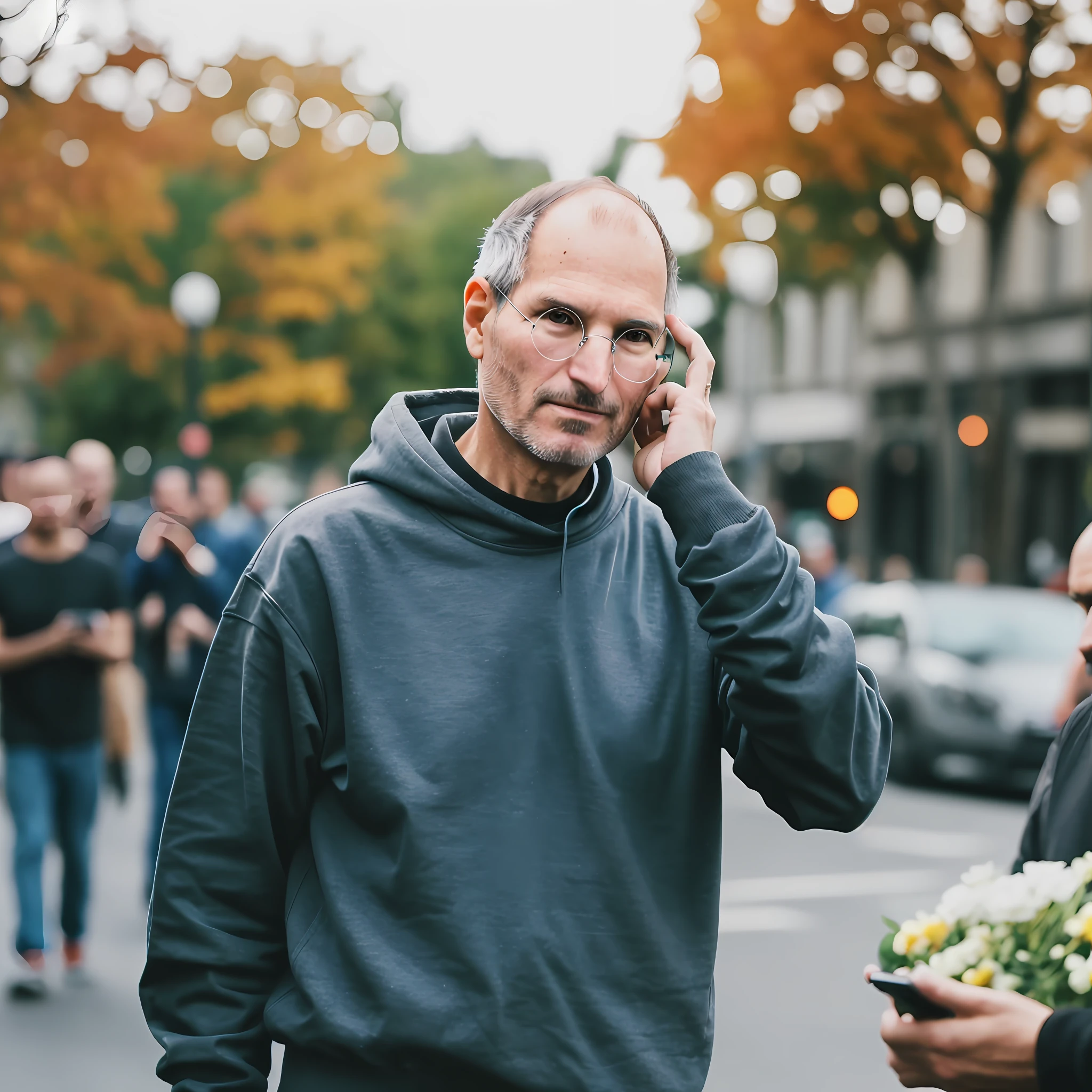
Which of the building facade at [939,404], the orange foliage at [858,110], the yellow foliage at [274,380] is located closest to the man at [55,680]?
the orange foliage at [858,110]

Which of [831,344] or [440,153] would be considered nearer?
[831,344]

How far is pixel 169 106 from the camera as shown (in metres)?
18.8

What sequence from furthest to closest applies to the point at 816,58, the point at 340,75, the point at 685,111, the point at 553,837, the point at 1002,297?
the point at 340,75 → the point at 1002,297 → the point at 685,111 → the point at 816,58 → the point at 553,837

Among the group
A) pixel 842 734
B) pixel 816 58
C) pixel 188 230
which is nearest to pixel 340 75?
pixel 188 230

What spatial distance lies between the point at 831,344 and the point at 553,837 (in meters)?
41.9

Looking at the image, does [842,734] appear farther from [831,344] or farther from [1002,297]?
[831,344]

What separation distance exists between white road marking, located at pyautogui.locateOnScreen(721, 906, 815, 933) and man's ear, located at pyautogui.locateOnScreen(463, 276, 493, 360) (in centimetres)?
609

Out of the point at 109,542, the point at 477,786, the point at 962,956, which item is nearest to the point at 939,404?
the point at 109,542

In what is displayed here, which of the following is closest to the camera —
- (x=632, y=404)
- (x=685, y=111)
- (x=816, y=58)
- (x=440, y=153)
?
(x=632, y=404)

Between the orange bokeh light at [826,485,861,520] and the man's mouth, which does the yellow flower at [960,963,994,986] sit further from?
the orange bokeh light at [826,485,861,520]

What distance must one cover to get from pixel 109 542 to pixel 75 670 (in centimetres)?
311

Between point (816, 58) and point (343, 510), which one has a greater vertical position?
point (816, 58)

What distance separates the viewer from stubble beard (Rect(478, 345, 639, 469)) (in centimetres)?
231

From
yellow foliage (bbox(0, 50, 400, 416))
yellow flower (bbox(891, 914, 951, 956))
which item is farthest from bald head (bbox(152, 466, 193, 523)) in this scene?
yellow flower (bbox(891, 914, 951, 956))
